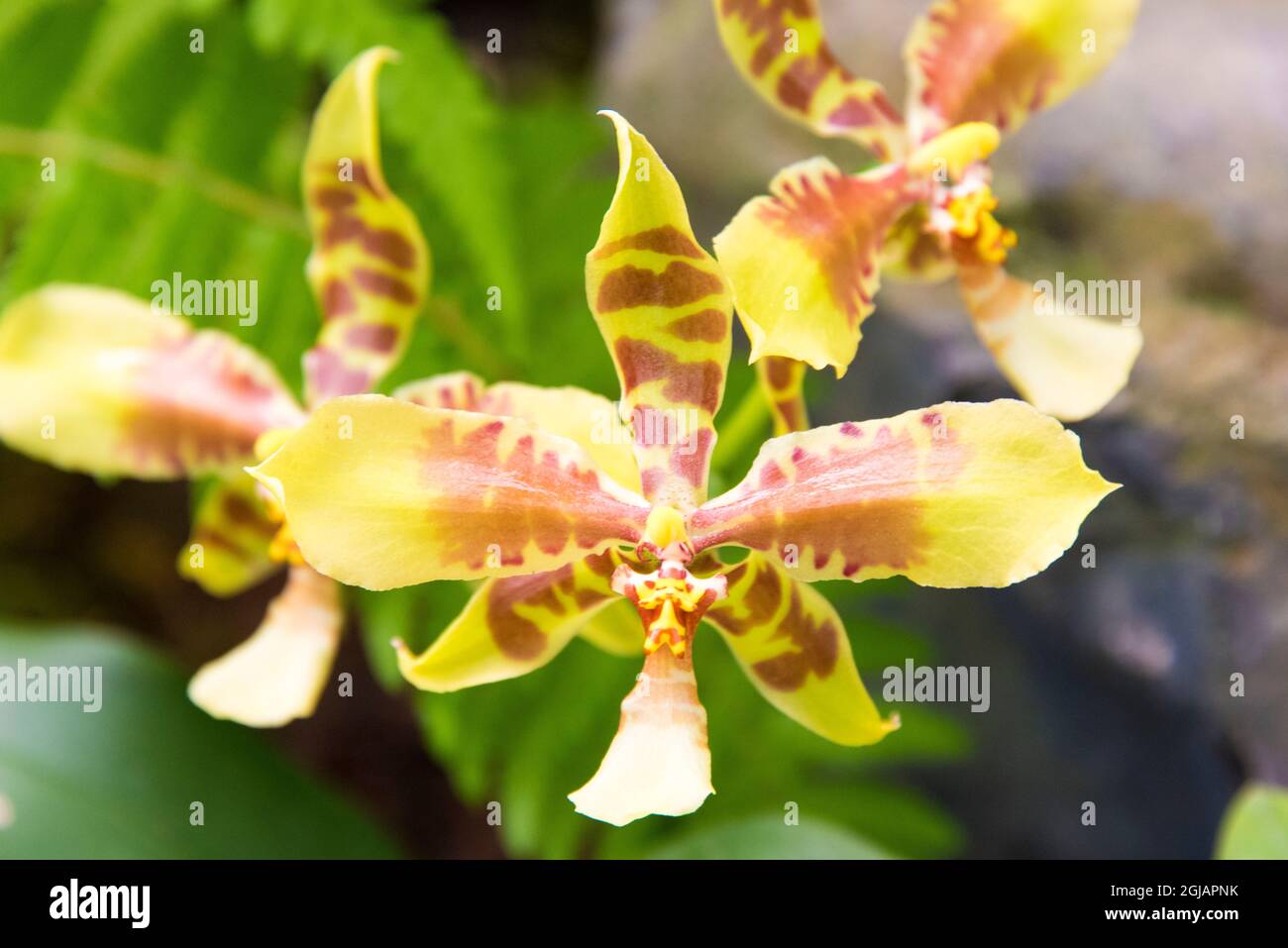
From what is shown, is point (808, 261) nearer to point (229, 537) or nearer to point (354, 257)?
point (354, 257)

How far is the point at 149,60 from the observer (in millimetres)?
1232

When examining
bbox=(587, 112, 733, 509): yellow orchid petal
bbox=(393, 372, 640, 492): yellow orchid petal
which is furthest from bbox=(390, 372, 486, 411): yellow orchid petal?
bbox=(587, 112, 733, 509): yellow orchid petal

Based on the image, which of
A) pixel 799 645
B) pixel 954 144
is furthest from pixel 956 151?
pixel 799 645

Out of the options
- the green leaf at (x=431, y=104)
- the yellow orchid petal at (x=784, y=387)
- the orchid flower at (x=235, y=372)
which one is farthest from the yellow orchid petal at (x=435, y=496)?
the green leaf at (x=431, y=104)

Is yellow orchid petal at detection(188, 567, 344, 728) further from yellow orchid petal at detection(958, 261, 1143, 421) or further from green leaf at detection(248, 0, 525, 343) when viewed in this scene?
yellow orchid petal at detection(958, 261, 1143, 421)

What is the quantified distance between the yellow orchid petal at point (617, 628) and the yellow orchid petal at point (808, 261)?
23 cm

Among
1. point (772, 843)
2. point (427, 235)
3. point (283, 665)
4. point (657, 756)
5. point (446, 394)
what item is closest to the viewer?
point (657, 756)

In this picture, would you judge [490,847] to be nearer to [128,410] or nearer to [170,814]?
[170,814]

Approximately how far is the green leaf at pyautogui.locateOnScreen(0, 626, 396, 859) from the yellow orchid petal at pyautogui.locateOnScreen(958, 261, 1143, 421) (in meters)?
0.81

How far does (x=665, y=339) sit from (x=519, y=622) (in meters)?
0.20

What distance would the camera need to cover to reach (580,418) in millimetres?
747
